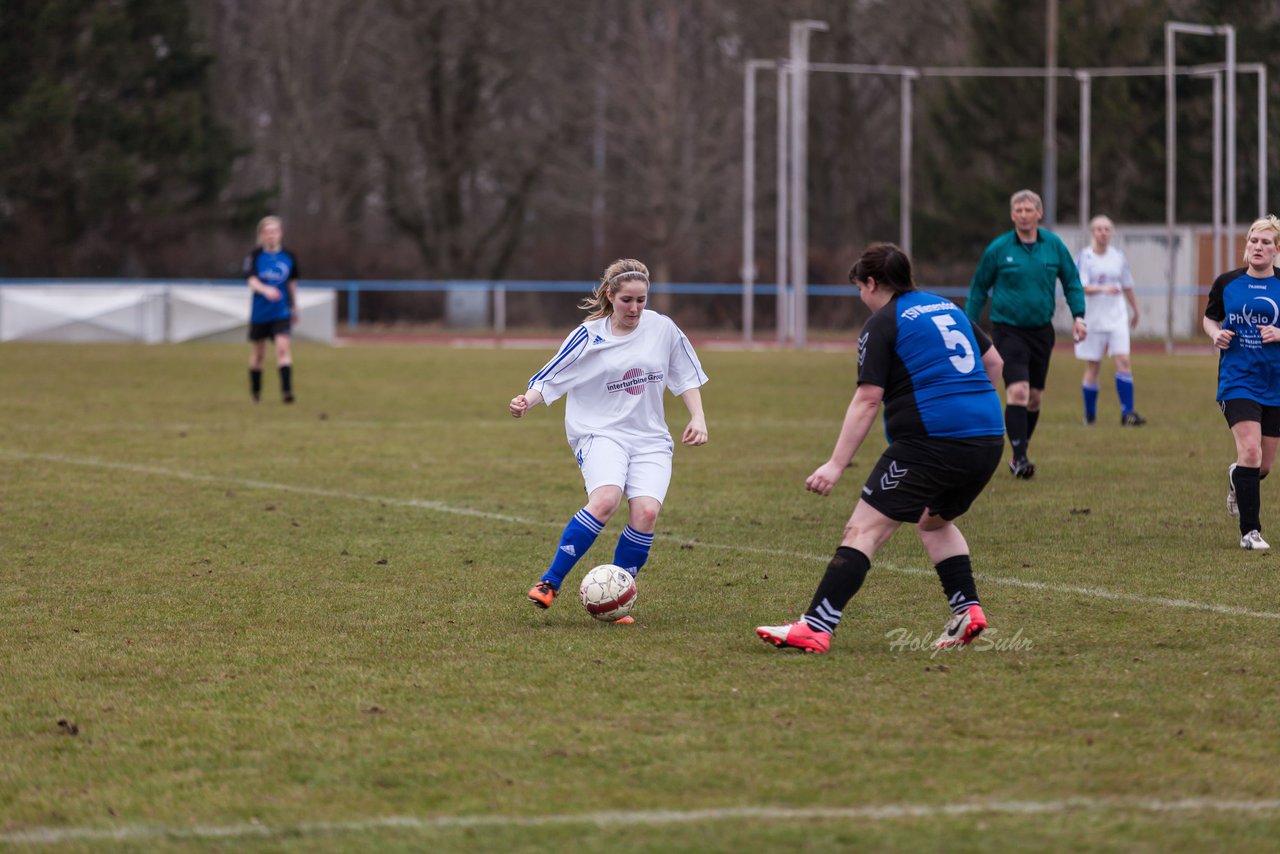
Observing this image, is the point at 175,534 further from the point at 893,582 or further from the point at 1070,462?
the point at 1070,462

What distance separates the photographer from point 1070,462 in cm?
1255

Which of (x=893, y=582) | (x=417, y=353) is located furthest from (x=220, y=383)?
(x=893, y=582)

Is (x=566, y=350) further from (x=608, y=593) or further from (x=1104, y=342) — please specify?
(x=1104, y=342)

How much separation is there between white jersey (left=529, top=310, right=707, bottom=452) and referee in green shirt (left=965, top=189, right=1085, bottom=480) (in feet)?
16.3

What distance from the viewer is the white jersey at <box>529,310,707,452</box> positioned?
6938 millimetres

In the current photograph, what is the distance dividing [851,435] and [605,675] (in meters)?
1.21

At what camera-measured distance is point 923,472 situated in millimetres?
5848

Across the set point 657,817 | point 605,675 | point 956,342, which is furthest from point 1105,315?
point 657,817

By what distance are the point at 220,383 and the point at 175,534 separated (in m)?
12.4

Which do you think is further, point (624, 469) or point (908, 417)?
point (624, 469)

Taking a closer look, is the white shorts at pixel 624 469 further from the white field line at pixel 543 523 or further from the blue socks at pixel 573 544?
the white field line at pixel 543 523

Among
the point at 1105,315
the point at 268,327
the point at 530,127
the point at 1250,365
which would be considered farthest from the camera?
the point at 530,127

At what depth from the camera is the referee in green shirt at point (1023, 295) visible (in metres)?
11.5

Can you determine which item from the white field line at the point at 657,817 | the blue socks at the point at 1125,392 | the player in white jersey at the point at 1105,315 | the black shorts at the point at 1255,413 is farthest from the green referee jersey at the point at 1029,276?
the white field line at the point at 657,817
